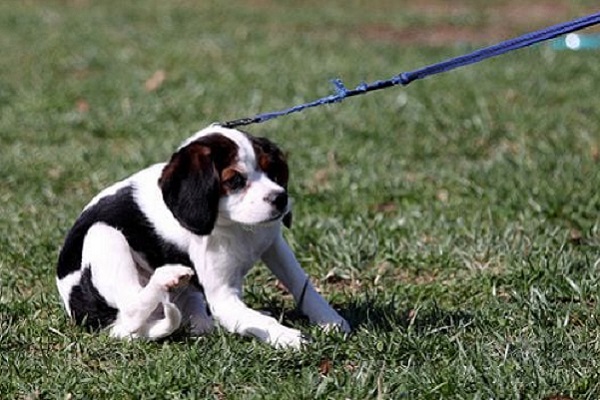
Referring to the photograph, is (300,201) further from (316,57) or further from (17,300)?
(316,57)

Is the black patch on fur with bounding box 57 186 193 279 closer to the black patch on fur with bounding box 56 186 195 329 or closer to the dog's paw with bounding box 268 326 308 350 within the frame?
the black patch on fur with bounding box 56 186 195 329

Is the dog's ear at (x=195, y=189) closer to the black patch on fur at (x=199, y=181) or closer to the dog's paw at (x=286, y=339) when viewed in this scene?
the black patch on fur at (x=199, y=181)

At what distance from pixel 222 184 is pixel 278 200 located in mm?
233

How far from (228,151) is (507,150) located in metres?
4.28

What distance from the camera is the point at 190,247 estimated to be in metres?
5.16

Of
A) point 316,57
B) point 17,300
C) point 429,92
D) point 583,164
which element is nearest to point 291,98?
point 429,92

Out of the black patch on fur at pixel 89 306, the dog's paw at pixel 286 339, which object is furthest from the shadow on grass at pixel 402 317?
the black patch on fur at pixel 89 306

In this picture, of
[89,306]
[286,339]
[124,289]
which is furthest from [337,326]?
[89,306]

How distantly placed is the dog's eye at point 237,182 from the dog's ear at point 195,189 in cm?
4

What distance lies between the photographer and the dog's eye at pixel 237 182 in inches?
196

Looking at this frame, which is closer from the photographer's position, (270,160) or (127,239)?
(270,160)

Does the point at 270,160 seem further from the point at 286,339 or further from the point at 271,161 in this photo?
the point at 286,339

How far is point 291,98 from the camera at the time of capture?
10.8 meters

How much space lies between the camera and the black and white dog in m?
4.96
